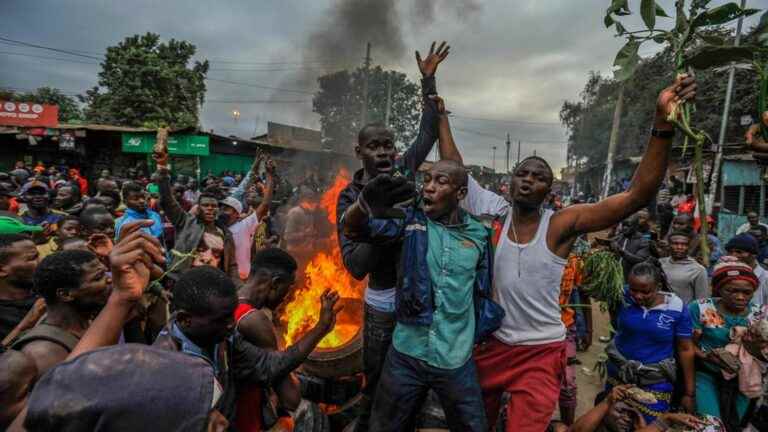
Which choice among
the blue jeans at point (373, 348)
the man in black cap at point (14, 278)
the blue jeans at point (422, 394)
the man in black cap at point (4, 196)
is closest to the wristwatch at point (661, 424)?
the blue jeans at point (422, 394)

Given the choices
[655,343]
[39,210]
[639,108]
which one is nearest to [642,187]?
[655,343]

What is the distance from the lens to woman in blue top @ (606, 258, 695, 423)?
10.4 ft

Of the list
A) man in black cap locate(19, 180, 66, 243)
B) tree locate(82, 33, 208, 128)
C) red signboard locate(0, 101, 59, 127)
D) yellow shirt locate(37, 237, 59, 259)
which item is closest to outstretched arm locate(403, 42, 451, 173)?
yellow shirt locate(37, 237, 59, 259)

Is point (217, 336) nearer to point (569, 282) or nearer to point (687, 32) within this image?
point (687, 32)

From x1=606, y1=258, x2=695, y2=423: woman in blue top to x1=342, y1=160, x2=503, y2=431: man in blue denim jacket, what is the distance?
171 centimetres

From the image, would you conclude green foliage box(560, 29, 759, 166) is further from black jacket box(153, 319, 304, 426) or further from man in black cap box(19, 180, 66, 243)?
man in black cap box(19, 180, 66, 243)

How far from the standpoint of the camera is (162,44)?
1209 inches

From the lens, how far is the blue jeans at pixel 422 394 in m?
2.24

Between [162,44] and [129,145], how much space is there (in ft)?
58.3

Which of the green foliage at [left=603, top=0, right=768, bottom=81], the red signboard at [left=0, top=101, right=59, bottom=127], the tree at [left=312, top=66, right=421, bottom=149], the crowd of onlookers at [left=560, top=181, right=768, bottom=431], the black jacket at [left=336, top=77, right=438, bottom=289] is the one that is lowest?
the crowd of onlookers at [left=560, top=181, right=768, bottom=431]

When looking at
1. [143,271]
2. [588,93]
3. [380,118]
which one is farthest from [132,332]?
[588,93]

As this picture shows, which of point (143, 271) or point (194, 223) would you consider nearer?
point (143, 271)

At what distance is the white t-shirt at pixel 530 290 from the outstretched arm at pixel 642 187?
144 millimetres

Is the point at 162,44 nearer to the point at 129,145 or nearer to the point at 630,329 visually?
the point at 129,145
